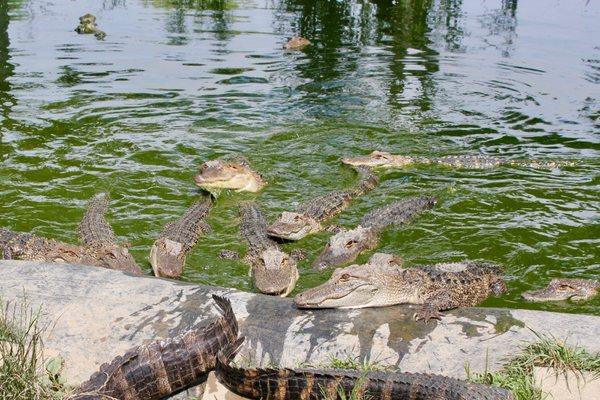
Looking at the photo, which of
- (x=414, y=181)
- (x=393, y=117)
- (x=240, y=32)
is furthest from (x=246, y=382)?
(x=240, y=32)

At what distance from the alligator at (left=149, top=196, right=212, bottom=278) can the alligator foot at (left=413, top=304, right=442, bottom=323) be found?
104 inches

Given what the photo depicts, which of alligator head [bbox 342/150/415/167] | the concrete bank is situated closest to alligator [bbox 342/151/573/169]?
alligator head [bbox 342/150/415/167]

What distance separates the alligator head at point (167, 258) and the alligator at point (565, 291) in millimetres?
3365

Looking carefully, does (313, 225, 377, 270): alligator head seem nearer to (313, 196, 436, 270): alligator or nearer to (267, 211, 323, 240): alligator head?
(313, 196, 436, 270): alligator

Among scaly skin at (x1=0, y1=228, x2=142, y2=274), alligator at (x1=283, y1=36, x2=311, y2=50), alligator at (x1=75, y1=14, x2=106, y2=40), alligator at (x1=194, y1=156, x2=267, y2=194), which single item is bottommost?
scaly skin at (x1=0, y1=228, x2=142, y2=274)

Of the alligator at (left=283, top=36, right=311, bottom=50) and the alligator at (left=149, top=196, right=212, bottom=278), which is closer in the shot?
the alligator at (left=149, top=196, right=212, bottom=278)

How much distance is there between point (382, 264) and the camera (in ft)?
21.3

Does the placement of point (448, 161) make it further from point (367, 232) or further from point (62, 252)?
point (62, 252)

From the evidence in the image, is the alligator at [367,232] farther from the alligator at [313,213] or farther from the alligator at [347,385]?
the alligator at [347,385]

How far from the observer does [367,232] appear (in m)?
7.83

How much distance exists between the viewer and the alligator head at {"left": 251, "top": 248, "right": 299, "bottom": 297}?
6.47m

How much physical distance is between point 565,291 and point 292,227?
299cm

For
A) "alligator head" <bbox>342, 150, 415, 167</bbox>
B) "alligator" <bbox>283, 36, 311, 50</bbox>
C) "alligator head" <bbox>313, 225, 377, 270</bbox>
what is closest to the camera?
"alligator head" <bbox>313, 225, 377, 270</bbox>

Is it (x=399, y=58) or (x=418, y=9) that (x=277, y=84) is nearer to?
(x=399, y=58)
